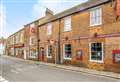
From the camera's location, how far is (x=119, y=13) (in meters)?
16.5

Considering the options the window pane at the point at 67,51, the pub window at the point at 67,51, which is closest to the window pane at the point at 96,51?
the pub window at the point at 67,51

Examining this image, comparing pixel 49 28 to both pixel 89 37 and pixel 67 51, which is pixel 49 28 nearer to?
pixel 67 51

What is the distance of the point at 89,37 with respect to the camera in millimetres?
19906

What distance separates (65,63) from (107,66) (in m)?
7.78

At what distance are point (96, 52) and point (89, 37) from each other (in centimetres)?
180

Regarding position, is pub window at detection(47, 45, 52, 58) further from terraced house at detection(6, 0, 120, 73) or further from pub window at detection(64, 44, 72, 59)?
pub window at detection(64, 44, 72, 59)

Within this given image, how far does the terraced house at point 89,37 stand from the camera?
17047mm

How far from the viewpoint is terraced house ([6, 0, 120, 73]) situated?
17.0 m

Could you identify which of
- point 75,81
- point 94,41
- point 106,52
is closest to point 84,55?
point 94,41

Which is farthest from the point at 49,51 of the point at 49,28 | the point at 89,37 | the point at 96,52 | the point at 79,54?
the point at 96,52

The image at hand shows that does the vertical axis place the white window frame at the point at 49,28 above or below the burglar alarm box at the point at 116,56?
above

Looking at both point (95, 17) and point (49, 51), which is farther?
point (49, 51)

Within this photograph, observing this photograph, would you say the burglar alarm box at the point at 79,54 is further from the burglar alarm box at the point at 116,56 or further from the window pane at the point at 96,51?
the burglar alarm box at the point at 116,56

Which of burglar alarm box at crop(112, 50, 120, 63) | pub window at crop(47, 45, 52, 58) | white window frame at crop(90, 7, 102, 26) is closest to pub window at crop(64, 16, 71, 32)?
white window frame at crop(90, 7, 102, 26)
